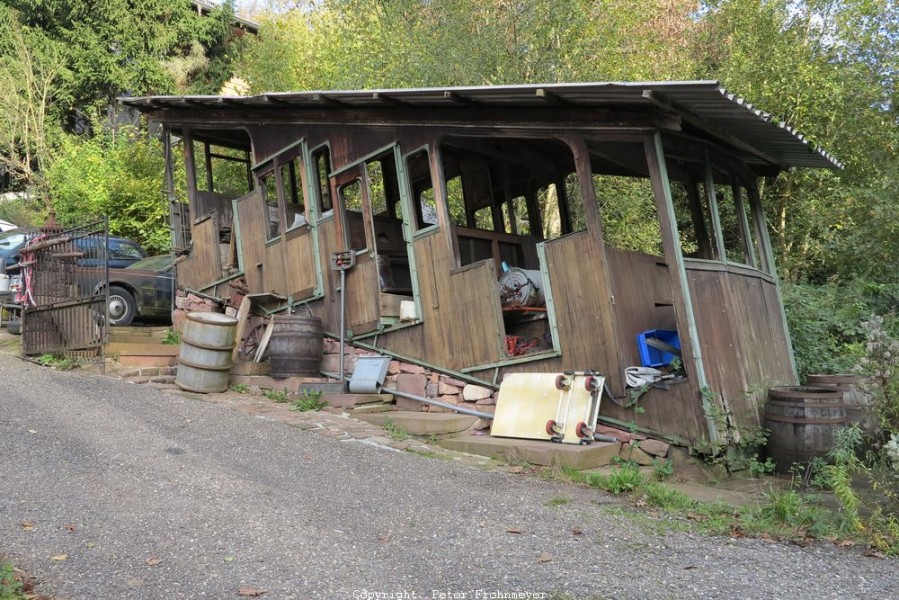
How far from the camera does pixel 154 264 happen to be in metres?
13.8

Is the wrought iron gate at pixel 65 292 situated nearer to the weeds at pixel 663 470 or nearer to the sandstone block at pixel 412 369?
the sandstone block at pixel 412 369

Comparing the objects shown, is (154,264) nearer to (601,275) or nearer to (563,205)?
(563,205)

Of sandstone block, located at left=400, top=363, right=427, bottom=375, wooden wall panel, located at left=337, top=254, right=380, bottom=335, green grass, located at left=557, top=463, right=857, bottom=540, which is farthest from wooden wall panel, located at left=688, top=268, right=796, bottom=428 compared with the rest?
wooden wall panel, located at left=337, top=254, right=380, bottom=335

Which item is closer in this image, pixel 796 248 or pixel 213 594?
pixel 213 594

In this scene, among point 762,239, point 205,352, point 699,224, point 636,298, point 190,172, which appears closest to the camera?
point 636,298

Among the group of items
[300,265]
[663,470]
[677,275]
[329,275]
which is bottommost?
[663,470]

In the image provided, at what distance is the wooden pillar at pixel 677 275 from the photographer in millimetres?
6711

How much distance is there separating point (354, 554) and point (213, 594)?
0.89 m

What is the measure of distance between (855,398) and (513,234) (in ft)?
16.5

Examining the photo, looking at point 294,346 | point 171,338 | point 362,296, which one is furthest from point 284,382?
point 171,338

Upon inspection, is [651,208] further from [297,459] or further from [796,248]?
[297,459]

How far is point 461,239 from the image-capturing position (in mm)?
9750

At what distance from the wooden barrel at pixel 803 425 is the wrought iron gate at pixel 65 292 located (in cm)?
889

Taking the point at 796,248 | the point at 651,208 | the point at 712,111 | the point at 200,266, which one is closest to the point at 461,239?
the point at 712,111
